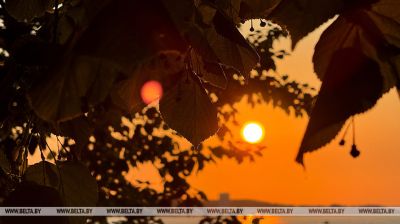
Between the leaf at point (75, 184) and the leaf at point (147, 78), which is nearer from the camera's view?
the leaf at point (147, 78)

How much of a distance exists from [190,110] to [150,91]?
24 centimetres

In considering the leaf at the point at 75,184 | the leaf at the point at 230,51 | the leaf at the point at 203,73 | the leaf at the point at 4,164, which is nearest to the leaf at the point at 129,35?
the leaf at the point at 230,51

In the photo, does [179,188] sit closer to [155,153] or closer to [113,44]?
[155,153]

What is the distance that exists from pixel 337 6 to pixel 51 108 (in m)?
0.48

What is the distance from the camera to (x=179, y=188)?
366 inches

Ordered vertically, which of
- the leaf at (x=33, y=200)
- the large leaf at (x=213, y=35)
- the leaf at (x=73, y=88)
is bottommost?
the leaf at (x=33, y=200)

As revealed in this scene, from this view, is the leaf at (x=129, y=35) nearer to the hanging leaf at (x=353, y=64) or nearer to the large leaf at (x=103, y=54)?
the large leaf at (x=103, y=54)

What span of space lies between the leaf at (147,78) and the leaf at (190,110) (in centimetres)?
3

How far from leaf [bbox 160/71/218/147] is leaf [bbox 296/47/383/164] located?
482mm

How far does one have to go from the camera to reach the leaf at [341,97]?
684 mm

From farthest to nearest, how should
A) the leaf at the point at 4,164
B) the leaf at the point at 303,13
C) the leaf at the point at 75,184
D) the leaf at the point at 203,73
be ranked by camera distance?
the leaf at the point at 4,164, the leaf at the point at 75,184, the leaf at the point at 203,73, the leaf at the point at 303,13

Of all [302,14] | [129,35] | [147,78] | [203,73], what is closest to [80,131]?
[203,73]

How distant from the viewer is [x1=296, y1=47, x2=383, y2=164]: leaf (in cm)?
68

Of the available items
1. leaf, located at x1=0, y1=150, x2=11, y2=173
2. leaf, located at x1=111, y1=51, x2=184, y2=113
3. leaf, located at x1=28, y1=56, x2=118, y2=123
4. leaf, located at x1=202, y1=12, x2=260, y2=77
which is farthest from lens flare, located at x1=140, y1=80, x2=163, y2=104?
leaf, located at x1=0, y1=150, x2=11, y2=173
